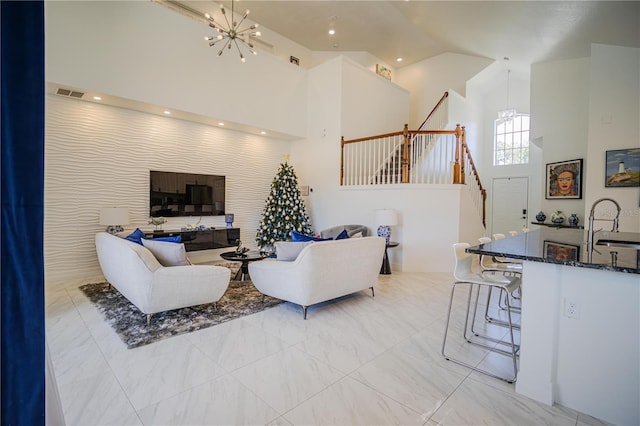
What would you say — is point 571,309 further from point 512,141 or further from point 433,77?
point 433,77

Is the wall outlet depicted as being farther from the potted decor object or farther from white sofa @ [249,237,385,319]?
the potted decor object

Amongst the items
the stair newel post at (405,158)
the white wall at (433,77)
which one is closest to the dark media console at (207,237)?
the stair newel post at (405,158)

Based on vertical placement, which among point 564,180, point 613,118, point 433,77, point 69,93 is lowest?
point 564,180

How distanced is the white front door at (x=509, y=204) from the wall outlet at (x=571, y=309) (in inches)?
293

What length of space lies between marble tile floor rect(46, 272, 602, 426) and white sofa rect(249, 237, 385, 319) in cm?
30

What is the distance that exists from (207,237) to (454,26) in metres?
6.97

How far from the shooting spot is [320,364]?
246 cm

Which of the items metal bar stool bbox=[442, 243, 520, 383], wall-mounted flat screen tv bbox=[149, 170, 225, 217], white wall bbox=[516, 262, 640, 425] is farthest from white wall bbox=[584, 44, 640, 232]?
wall-mounted flat screen tv bbox=[149, 170, 225, 217]

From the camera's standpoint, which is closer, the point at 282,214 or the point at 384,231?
the point at 384,231

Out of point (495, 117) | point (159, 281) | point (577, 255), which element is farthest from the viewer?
point (495, 117)

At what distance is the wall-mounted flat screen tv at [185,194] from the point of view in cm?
577

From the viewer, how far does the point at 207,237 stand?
6.07m

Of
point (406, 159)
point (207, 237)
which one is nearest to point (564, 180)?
point (406, 159)

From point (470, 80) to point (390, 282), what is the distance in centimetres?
658
